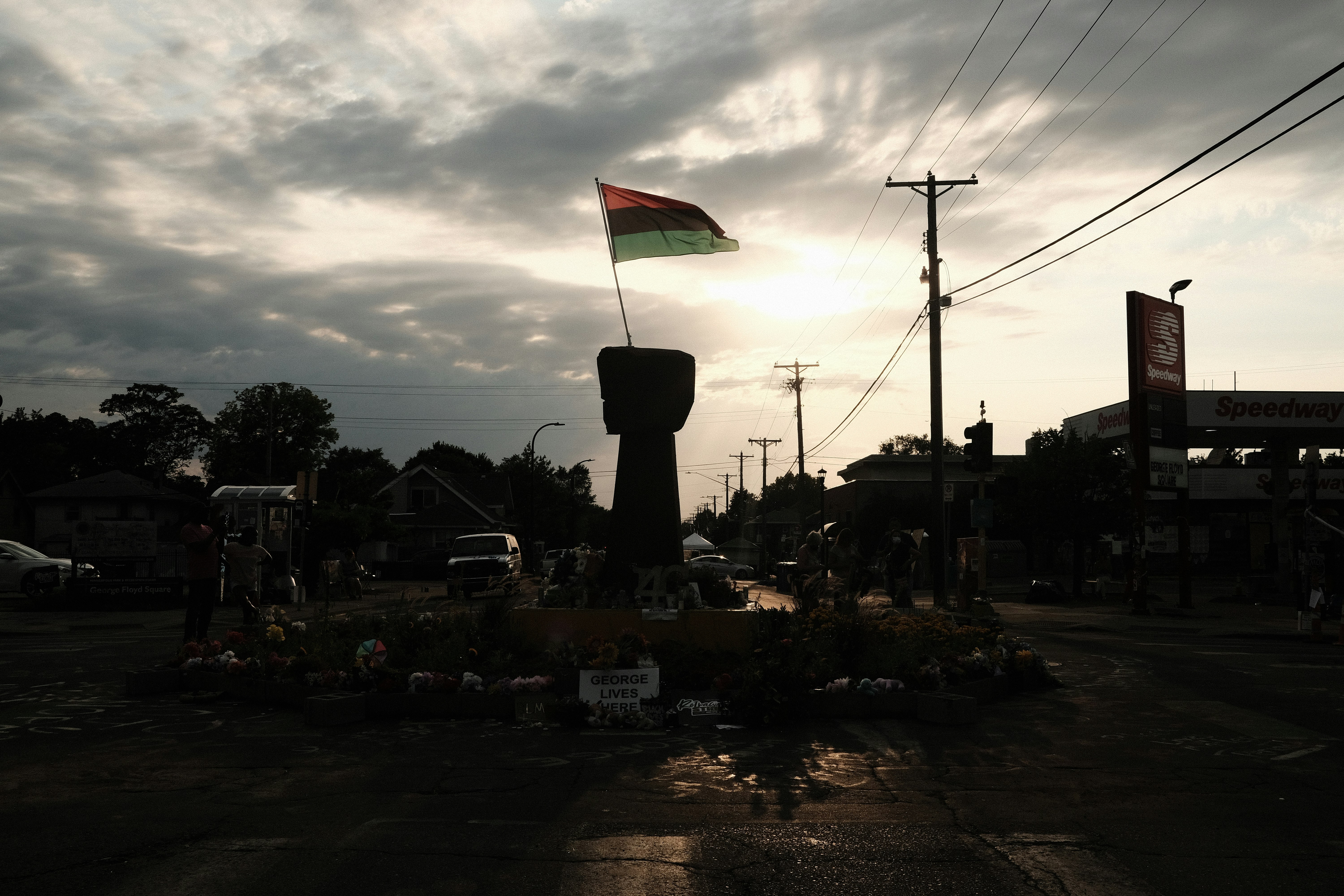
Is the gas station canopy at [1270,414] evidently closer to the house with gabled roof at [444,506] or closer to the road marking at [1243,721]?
the road marking at [1243,721]

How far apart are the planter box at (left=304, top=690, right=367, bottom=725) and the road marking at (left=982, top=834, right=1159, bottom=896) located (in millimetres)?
5716

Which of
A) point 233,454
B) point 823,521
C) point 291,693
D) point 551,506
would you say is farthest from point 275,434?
point 291,693

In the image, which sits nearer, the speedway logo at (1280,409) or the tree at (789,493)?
the speedway logo at (1280,409)

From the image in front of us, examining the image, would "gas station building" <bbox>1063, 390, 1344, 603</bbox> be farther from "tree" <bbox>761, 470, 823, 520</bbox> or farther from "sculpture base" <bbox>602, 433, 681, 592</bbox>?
"tree" <bbox>761, 470, 823, 520</bbox>

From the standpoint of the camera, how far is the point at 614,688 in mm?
9547

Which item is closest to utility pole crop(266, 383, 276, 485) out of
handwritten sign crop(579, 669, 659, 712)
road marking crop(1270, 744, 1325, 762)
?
handwritten sign crop(579, 669, 659, 712)

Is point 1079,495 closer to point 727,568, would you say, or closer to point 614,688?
point 727,568

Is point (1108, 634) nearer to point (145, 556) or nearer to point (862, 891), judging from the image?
point (862, 891)

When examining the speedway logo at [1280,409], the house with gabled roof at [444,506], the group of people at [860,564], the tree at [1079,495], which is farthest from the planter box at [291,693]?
the house with gabled roof at [444,506]

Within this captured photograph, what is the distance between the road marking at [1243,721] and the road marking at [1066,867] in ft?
14.5

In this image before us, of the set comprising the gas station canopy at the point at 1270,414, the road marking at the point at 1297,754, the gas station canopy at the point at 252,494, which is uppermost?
the gas station canopy at the point at 1270,414

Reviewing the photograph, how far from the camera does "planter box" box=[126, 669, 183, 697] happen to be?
10953mm

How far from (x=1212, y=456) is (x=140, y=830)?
74.3m

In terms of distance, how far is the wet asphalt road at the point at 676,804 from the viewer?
505cm
